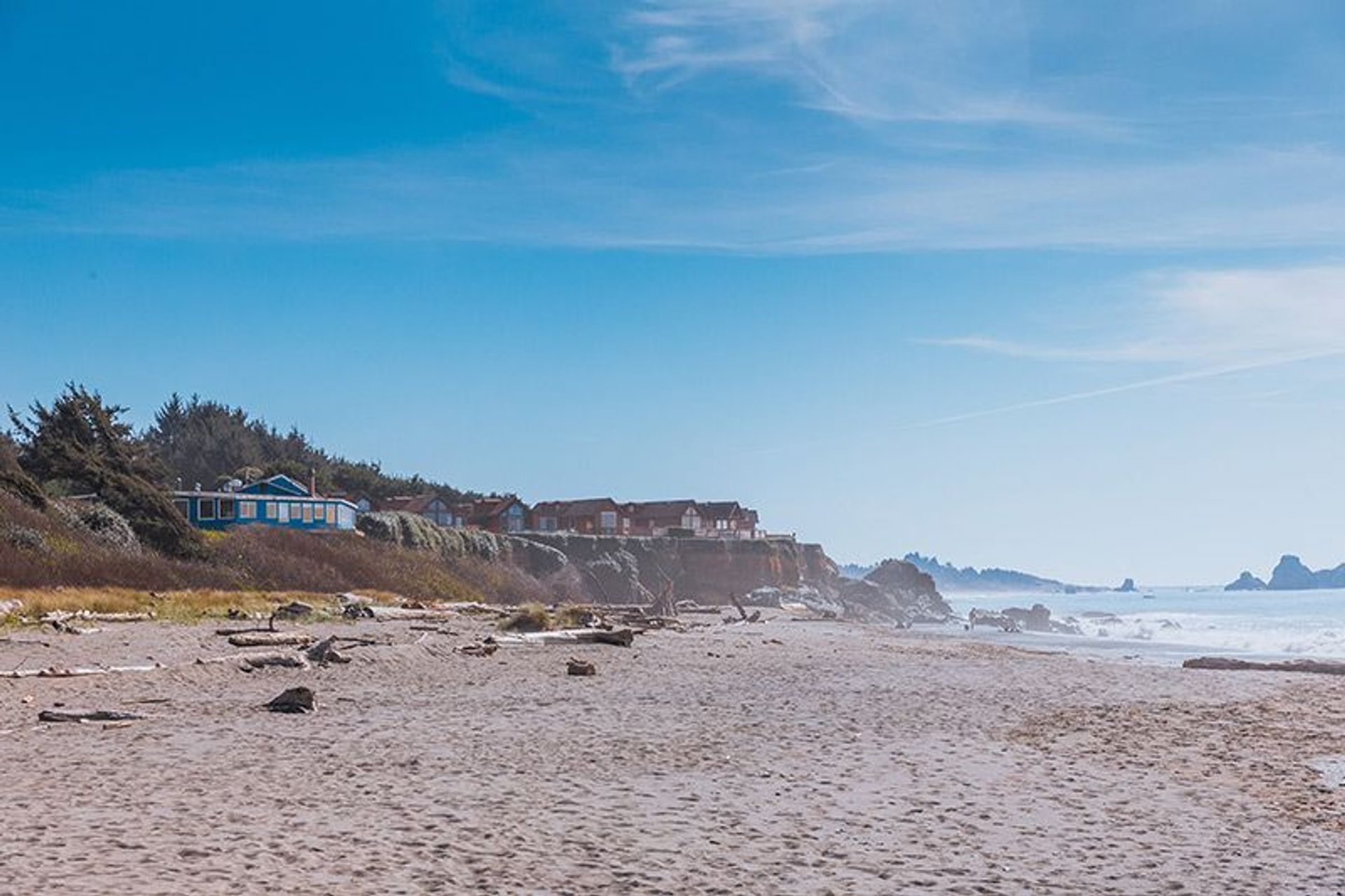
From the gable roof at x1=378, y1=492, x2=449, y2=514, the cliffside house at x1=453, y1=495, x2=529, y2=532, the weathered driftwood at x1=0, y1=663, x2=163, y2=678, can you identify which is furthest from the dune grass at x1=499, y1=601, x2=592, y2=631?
the cliffside house at x1=453, y1=495, x2=529, y2=532

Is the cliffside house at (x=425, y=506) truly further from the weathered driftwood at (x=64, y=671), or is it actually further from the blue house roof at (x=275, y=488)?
the weathered driftwood at (x=64, y=671)

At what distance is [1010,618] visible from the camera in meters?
96.9

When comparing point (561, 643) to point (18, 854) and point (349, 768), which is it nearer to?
point (349, 768)

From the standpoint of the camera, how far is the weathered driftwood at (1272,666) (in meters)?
31.3

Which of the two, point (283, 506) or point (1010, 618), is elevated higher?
point (283, 506)

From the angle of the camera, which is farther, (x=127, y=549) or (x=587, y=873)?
(x=127, y=549)

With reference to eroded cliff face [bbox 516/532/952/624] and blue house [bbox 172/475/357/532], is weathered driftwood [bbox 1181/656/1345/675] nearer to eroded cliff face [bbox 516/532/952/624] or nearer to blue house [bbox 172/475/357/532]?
eroded cliff face [bbox 516/532/952/624]

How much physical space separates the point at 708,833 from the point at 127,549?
35825 millimetres

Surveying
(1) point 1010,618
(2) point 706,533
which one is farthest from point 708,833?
(2) point 706,533

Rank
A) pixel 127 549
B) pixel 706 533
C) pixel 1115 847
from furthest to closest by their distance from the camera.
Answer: pixel 706 533 < pixel 127 549 < pixel 1115 847

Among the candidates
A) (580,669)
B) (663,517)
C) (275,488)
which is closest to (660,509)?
(663,517)

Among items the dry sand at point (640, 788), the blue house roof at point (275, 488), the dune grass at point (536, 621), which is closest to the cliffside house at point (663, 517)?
the blue house roof at point (275, 488)

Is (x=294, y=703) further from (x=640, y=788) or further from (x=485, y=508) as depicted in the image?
(x=485, y=508)

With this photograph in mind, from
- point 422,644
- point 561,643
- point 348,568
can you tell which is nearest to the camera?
point 422,644
